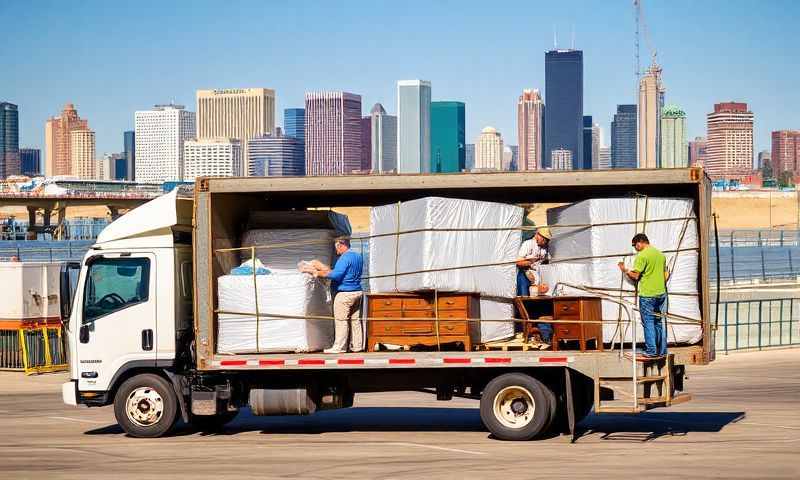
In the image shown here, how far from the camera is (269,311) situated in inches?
628

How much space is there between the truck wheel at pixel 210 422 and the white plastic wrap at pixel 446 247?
11.1ft

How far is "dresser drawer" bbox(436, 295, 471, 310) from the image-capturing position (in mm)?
15391

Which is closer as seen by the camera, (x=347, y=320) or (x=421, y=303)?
(x=421, y=303)

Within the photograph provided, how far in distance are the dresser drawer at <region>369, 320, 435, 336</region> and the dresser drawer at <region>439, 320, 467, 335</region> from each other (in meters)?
0.13

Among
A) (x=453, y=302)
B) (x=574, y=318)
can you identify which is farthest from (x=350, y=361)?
(x=574, y=318)

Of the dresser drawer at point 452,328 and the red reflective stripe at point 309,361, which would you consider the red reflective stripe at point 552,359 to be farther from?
the red reflective stripe at point 309,361

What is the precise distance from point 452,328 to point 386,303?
90cm

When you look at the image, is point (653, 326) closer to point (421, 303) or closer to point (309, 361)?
point (421, 303)

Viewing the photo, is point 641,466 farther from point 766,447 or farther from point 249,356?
point 249,356

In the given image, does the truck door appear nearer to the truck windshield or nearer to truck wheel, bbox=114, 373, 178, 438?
the truck windshield

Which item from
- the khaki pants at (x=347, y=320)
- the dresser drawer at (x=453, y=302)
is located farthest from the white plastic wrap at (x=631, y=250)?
the khaki pants at (x=347, y=320)

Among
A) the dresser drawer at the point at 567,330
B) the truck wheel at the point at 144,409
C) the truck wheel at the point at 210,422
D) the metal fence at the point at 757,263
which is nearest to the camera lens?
the dresser drawer at the point at 567,330

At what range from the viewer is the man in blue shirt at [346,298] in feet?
52.5

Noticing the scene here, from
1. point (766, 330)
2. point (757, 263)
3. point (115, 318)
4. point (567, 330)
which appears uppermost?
point (115, 318)
